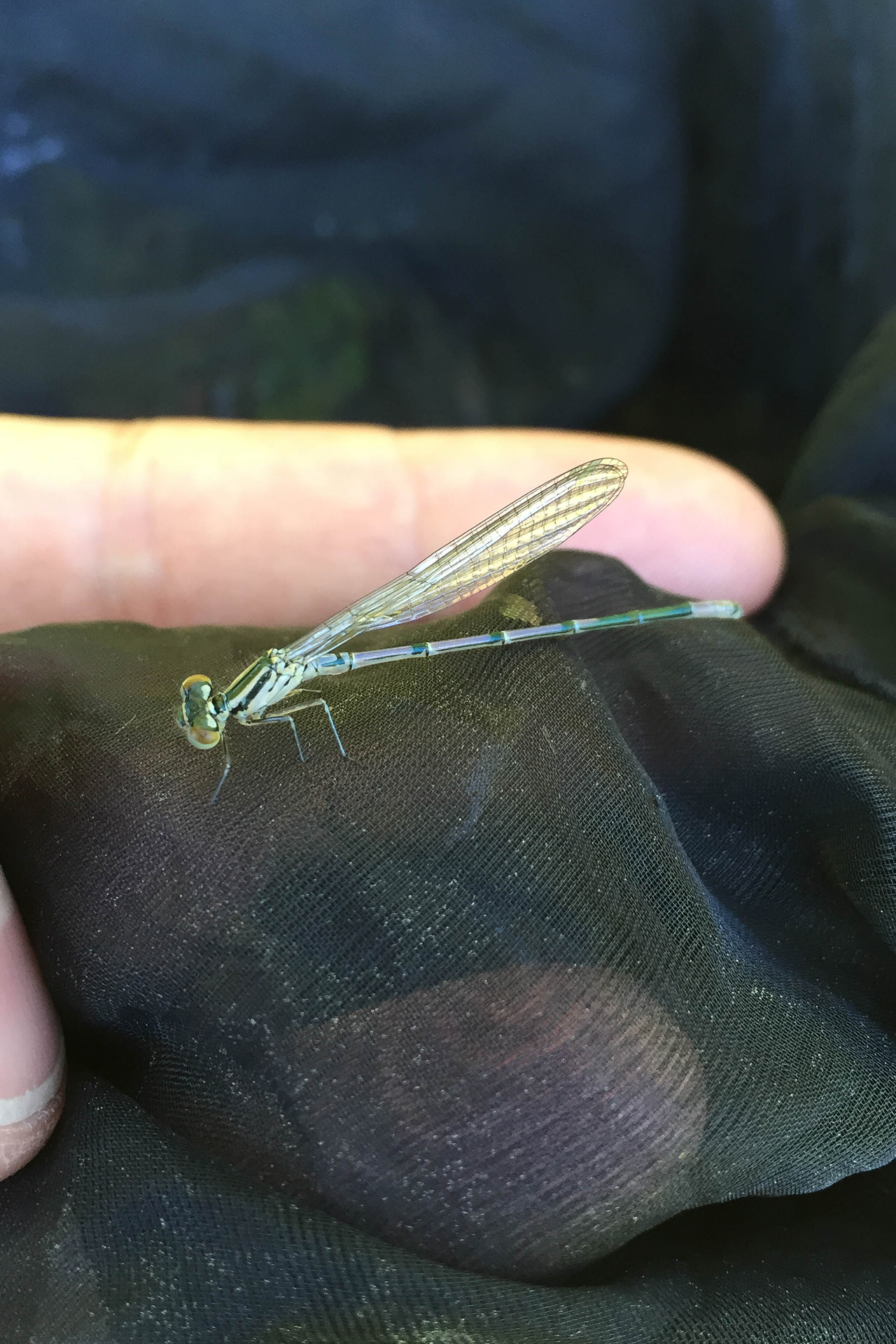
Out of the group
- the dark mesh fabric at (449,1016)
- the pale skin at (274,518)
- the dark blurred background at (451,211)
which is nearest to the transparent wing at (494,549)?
the dark mesh fabric at (449,1016)

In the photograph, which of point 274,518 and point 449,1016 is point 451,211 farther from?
point 449,1016

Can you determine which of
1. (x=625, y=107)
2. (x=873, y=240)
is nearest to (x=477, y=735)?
(x=873, y=240)

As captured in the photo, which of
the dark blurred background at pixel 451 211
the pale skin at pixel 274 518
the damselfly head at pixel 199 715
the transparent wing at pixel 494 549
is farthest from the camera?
the dark blurred background at pixel 451 211

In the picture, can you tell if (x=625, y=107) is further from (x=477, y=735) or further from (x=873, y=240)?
(x=477, y=735)

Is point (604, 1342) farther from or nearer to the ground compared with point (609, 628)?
nearer to the ground

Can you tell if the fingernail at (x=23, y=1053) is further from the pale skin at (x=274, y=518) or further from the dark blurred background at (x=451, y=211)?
the dark blurred background at (x=451, y=211)

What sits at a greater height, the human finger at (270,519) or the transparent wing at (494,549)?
the transparent wing at (494,549)
